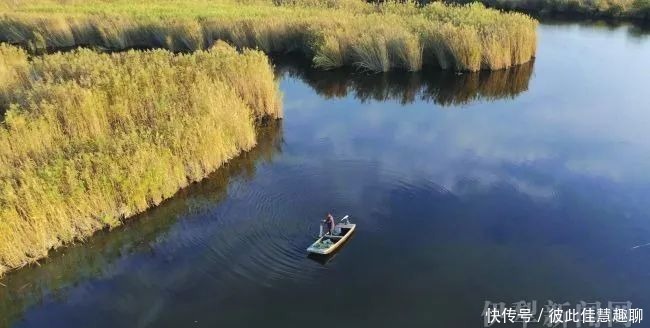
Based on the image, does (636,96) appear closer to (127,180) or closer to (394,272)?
(394,272)

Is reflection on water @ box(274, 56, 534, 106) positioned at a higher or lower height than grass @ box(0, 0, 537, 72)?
lower

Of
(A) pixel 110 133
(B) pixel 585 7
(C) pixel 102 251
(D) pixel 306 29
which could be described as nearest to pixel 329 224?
(C) pixel 102 251

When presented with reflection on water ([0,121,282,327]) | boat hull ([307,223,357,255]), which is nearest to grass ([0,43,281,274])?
reflection on water ([0,121,282,327])

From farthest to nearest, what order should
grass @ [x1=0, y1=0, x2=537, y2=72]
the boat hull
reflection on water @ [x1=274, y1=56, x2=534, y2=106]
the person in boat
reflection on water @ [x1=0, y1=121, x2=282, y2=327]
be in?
grass @ [x1=0, y1=0, x2=537, y2=72] → reflection on water @ [x1=274, y1=56, x2=534, y2=106] → the person in boat → the boat hull → reflection on water @ [x1=0, y1=121, x2=282, y2=327]

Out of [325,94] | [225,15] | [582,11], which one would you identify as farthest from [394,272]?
[582,11]

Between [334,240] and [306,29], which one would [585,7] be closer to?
[306,29]

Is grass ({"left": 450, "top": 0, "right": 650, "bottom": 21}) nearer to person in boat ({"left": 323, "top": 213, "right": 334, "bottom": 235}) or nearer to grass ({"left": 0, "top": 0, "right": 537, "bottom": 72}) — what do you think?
grass ({"left": 0, "top": 0, "right": 537, "bottom": 72})
